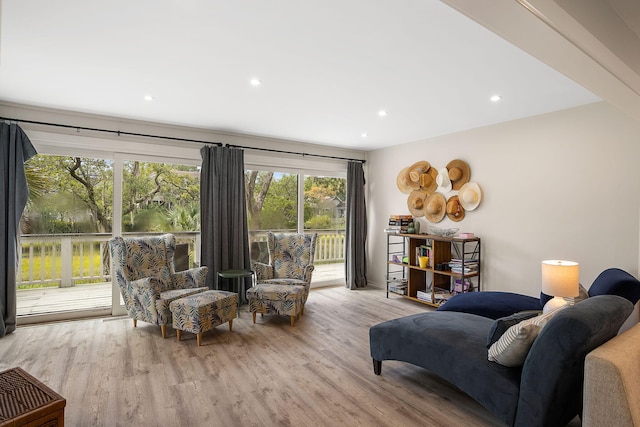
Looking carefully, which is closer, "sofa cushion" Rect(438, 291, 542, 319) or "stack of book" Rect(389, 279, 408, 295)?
"sofa cushion" Rect(438, 291, 542, 319)

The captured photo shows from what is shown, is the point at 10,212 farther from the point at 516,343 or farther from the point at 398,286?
the point at 398,286

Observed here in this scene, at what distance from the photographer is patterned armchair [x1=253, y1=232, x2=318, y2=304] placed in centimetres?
459

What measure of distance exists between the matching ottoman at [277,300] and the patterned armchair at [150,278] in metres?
0.60

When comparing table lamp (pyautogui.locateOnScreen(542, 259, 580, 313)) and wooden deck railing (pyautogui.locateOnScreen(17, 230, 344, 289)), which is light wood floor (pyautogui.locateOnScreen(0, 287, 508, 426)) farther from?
table lamp (pyautogui.locateOnScreen(542, 259, 580, 313))

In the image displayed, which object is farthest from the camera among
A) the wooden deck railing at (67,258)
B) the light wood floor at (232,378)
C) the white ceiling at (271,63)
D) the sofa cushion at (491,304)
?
the wooden deck railing at (67,258)

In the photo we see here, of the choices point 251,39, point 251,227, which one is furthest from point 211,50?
point 251,227

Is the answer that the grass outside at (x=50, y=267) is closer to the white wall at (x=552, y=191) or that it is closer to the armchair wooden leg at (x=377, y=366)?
the armchair wooden leg at (x=377, y=366)

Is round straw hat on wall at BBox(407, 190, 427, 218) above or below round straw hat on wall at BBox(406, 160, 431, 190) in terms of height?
below

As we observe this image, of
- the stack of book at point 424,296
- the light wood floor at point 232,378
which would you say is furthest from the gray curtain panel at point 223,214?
the stack of book at point 424,296

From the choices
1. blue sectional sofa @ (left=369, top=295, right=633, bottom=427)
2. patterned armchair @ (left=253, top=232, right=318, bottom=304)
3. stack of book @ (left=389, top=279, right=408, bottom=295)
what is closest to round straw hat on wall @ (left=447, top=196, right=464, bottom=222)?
stack of book @ (left=389, top=279, right=408, bottom=295)

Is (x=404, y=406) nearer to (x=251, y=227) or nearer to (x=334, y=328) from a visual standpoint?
(x=334, y=328)

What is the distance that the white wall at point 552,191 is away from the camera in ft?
10.9

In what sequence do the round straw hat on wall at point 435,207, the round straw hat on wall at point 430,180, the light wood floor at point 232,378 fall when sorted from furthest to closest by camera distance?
the round straw hat on wall at point 430,180 < the round straw hat on wall at point 435,207 < the light wood floor at point 232,378

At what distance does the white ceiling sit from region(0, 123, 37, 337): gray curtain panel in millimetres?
421
